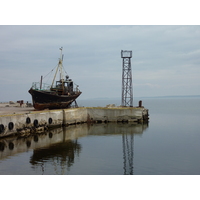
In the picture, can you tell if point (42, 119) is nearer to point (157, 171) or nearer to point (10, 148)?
point (10, 148)

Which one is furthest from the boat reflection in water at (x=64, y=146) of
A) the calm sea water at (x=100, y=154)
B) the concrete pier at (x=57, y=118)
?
the concrete pier at (x=57, y=118)

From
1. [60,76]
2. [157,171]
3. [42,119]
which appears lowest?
[157,171]

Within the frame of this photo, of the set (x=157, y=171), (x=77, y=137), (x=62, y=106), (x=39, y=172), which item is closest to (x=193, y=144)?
(x=157, y=171)

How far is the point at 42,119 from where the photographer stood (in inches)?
1406

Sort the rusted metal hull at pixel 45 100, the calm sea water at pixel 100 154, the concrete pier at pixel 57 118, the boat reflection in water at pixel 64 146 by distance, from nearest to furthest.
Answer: the calm sea water at pixel 100 154 → the boat reflection in water at pixel 64 146 → the concrete pier at pixel 57 118 → the rusted metal hull at pixel 45 100

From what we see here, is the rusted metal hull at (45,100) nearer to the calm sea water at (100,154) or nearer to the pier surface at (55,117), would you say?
the pier surface at (55,117)

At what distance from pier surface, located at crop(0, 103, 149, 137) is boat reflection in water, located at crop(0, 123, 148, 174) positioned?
4.99ft

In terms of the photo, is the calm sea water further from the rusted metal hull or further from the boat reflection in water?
the rusted metal hull

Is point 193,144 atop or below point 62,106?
below

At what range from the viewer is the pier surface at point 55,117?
97.9 feet

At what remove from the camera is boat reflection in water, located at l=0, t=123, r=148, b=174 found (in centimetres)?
1973

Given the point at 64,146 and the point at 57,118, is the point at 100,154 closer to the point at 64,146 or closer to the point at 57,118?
the point at 64,146

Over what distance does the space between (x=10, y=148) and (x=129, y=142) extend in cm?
1393

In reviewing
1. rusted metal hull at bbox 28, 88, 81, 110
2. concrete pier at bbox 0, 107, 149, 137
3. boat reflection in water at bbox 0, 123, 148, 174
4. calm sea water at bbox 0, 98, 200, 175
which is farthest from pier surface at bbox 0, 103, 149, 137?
calm sea water at bbox 0, 98, 200, 175
